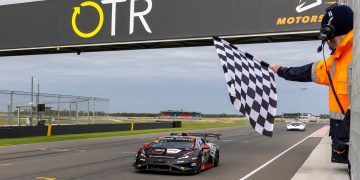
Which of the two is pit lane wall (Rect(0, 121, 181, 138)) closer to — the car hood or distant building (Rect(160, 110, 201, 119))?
the car hood

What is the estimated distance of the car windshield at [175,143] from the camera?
1262cm

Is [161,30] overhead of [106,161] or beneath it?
overhead

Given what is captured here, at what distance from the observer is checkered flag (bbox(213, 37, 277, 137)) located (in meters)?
4.97

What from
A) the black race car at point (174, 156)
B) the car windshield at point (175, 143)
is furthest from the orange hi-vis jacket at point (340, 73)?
the car windshield at point (175, 143)

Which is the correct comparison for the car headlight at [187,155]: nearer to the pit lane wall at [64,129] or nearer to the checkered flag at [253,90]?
the checkered flag at [253,90]

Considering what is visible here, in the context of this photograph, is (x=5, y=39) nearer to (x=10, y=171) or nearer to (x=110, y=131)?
(x=10, y=171)

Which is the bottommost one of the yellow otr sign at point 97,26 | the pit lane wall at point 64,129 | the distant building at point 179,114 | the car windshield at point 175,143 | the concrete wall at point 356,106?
the distant building at point 179,114

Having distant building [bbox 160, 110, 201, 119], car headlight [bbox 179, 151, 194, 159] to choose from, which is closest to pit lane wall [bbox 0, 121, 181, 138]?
car headlight [bbox 179, 151, 194, 159]

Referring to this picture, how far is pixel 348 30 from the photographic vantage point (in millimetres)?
3016

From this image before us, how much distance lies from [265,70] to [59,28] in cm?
1605

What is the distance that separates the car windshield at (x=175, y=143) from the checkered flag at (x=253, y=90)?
7132mm

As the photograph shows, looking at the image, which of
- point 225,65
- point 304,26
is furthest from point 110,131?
point 225,65

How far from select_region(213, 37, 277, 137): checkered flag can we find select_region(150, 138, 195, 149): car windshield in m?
7.13

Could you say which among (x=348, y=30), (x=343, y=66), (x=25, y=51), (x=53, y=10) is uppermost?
(x=53, y=10)
